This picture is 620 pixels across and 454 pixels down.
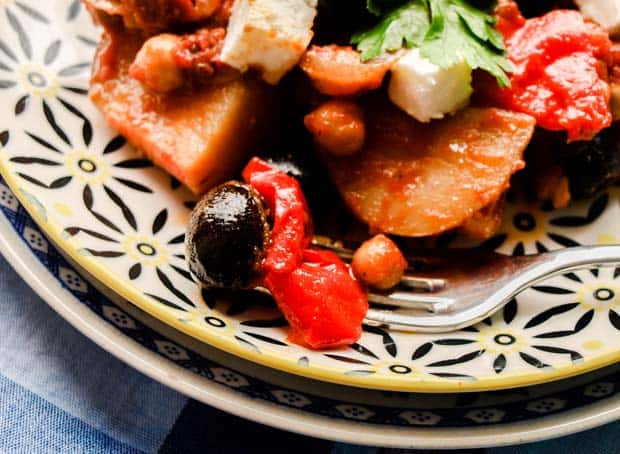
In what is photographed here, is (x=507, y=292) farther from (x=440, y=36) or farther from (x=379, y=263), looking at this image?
(x=440, y=36)

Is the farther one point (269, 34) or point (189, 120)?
point (189, 120)

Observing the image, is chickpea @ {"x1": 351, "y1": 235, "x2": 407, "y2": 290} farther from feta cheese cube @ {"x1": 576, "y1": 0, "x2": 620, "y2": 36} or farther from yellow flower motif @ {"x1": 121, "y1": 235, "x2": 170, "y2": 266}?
feta cheese cube @ {"x1": 576, "y1": 0, "x2": 620, "y2": 36}

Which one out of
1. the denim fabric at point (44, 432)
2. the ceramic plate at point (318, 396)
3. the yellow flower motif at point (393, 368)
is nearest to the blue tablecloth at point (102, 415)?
the denim fabric at point (44, 432)

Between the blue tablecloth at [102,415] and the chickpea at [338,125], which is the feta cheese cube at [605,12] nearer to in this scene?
the chickpea at [338,125]

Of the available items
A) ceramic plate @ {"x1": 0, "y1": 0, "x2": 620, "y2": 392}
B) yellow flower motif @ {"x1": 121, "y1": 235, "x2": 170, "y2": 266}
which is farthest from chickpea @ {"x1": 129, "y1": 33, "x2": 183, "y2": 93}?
yellow flower motif @ {"x1": 121, "y1": 235, "x2": 170, "y2": 266}

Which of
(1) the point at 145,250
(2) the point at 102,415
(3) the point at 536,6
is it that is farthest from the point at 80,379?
(3) the point at 536,6
